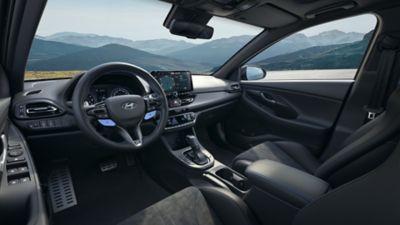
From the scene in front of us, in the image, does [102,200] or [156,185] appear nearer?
[102,200]

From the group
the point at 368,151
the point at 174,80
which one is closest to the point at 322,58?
the point at 174,80

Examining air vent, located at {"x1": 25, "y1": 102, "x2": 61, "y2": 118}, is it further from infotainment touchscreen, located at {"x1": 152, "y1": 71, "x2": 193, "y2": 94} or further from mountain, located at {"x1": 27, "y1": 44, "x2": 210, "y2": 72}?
infotainment touchscreen, located at {"x1": 152, "y1": 71, "x2": 193, "y2": 94}

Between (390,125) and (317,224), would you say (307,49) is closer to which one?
(390,125)

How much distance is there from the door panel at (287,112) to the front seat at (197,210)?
1.52m

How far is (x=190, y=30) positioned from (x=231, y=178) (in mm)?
1423

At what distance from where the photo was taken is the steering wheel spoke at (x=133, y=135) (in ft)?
5.09

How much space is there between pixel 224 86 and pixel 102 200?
1715 mm

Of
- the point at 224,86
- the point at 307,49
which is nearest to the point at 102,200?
the point at 224,86

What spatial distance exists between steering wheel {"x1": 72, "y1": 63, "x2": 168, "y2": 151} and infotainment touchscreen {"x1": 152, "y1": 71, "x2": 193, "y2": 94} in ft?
1.85

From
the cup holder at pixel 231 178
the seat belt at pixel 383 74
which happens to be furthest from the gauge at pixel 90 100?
the seat belt at pixel 383 74

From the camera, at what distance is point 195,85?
2721 mm

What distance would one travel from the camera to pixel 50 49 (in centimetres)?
169

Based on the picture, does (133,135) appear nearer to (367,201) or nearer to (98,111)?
(98,111)

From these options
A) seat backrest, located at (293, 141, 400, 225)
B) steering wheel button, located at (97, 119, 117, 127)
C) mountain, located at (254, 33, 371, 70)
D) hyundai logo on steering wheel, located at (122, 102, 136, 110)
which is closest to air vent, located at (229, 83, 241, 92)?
mountain, located at (254, 33, 371, 70)
